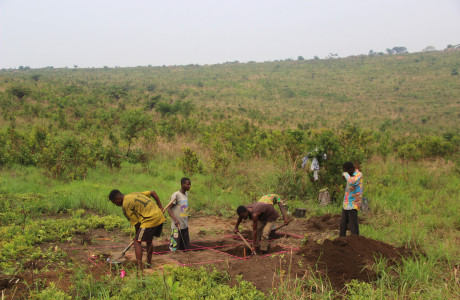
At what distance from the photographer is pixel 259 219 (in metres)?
6.05

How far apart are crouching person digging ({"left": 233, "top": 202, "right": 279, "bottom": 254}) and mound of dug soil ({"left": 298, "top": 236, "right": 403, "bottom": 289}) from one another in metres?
0.82

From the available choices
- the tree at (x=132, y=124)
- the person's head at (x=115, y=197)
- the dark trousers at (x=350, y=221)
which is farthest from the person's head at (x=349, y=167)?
the tree at (x=132, y=124)

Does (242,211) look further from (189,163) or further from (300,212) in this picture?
(189,163)

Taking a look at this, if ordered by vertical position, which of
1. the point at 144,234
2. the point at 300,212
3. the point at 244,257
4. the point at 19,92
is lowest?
the point at 300,212

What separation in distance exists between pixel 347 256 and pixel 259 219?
5.90 feet

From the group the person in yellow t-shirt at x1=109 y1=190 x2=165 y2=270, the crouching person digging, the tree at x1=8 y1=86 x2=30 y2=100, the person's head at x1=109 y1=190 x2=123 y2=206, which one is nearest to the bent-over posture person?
the crouching person digging

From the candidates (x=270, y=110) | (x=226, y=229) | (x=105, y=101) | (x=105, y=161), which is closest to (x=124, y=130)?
(x=105, y=161)

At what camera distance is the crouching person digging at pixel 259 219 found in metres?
5.60

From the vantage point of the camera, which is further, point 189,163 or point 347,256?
point 189,163

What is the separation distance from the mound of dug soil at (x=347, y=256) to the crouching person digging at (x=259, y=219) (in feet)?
2.69

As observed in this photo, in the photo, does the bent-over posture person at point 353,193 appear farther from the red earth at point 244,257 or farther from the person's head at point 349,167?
the red earth at point 244,257

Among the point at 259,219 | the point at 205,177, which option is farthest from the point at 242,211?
the point at 205,177

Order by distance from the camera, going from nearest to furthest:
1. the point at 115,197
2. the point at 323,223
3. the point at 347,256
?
1. the point at 347,256
2. the point at 115,197
3. the point at 323,223

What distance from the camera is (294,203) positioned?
839cm
